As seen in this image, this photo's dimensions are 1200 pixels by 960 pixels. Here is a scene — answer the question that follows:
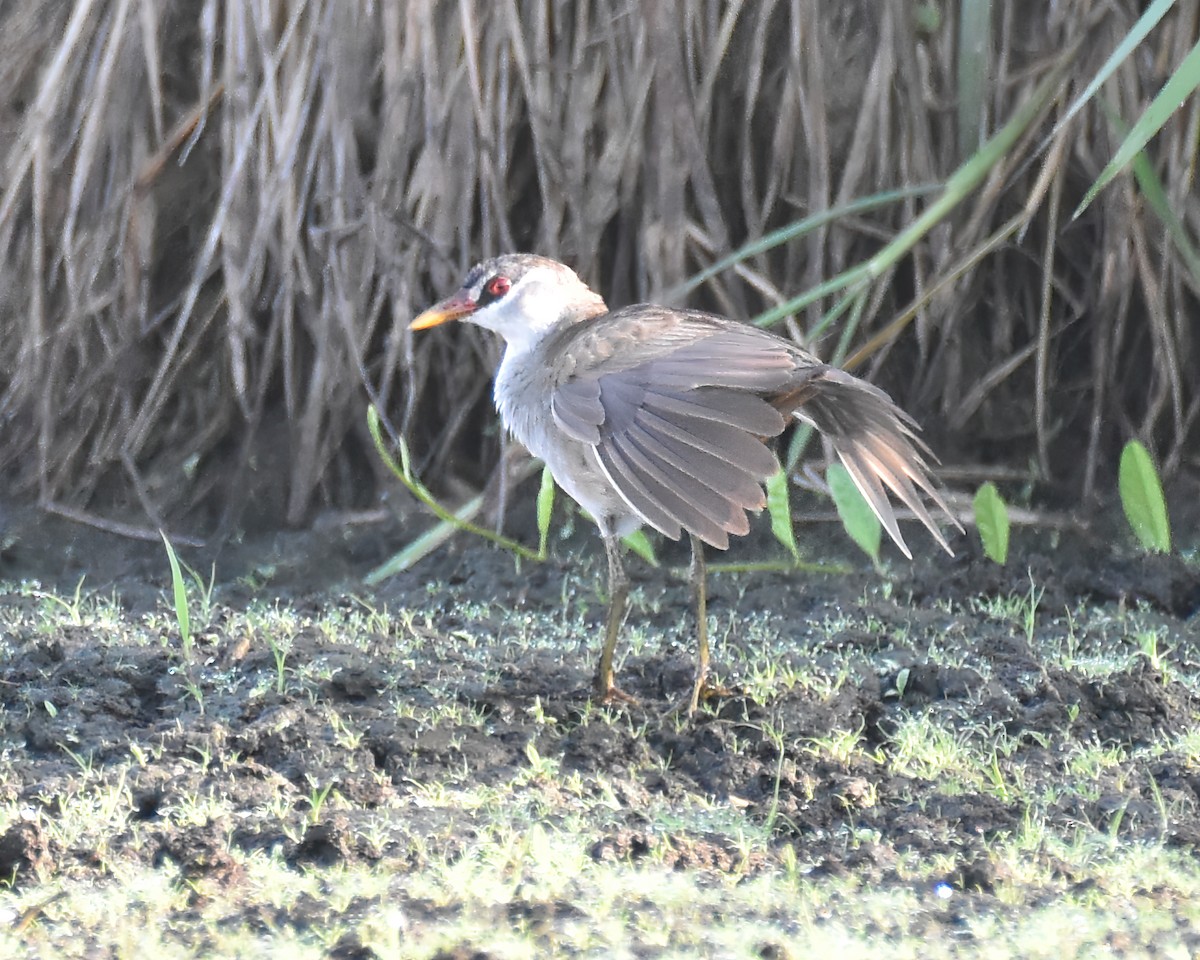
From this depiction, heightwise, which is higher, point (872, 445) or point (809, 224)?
point (809, 224)

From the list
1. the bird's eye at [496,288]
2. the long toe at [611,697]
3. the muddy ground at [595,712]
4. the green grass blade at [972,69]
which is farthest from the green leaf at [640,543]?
the green grass blade at [972,69]

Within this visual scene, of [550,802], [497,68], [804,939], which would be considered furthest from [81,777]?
[497,68]

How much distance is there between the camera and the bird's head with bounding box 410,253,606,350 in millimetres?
3332

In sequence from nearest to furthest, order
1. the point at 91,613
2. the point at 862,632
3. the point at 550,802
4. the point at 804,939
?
1. the point at 804,939
2. the point at 550,802
3. the point at 862,632
4. the point at 91,613

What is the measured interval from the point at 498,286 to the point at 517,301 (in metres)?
0.05

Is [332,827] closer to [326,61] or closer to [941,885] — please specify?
[941,885]

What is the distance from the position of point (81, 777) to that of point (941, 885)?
1277mm

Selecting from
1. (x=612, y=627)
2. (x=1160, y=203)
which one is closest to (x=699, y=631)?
(x=612, y=627)

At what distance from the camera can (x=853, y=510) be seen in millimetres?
3611

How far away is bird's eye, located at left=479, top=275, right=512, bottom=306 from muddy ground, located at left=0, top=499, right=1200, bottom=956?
0.71 m

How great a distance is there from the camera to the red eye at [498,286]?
334cm

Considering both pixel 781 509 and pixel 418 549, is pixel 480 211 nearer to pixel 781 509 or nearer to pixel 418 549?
pixel 418 549

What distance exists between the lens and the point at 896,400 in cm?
421

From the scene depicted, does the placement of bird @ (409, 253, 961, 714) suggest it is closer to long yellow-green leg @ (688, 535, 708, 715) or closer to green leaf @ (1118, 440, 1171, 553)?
long yellow-green leg @ (688, 535, 708, 715)
